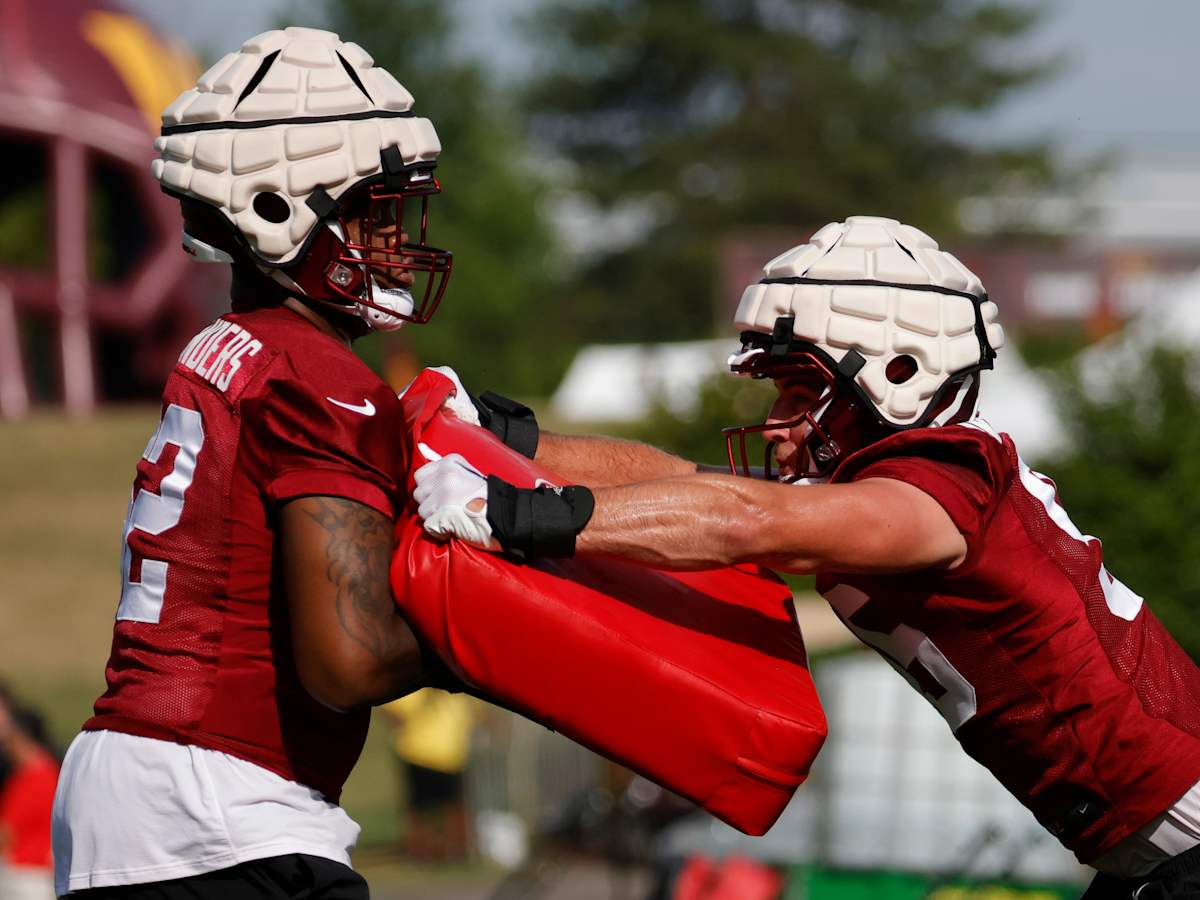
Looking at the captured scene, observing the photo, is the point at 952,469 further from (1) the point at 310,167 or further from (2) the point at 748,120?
(2) the point at 748,120

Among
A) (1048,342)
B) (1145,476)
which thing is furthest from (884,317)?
(1048,342)

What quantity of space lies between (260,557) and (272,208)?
0.71m

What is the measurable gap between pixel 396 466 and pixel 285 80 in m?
0.82

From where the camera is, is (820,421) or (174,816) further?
(820,421)

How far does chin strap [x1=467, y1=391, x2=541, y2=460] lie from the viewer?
399cm

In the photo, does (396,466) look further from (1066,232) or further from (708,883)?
(1066,232)

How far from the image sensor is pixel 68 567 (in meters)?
21.9

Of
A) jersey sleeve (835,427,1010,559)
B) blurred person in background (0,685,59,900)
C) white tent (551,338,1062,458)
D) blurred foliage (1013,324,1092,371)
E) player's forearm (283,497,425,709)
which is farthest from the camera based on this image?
blurred foliage (1013,324,1092,371)

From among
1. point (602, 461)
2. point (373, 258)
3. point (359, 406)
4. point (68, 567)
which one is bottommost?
point (68, 567)

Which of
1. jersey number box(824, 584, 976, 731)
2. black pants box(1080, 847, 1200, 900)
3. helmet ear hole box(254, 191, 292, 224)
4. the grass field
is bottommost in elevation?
the grass field

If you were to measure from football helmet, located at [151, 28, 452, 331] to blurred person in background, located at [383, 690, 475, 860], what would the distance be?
31.0 feet

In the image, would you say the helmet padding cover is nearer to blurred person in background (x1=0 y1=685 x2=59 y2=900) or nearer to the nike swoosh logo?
the nike swoosh logo

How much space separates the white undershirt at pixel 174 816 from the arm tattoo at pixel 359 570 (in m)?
0.37

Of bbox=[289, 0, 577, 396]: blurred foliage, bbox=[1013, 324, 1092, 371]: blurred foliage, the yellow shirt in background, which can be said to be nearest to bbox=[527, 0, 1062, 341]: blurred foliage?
bbox=[289, 0, 577, 396]: blurred foliage
